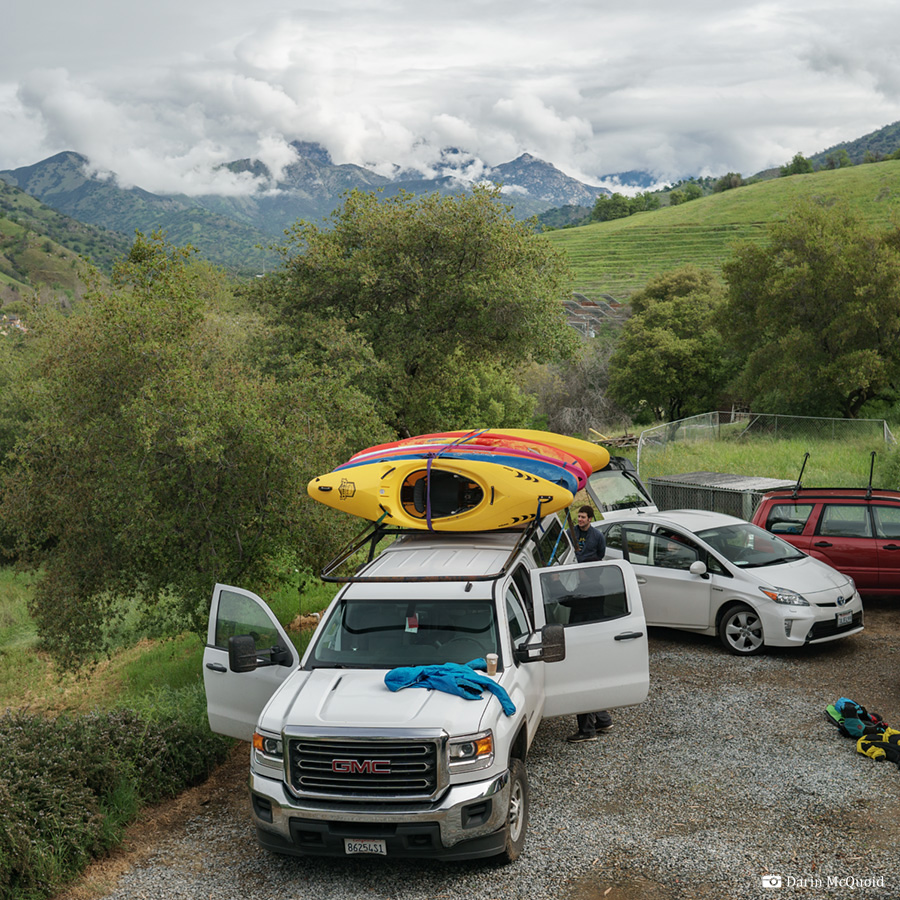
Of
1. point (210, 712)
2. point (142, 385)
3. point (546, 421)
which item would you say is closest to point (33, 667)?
point (142, 385)

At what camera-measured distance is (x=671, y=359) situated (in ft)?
165

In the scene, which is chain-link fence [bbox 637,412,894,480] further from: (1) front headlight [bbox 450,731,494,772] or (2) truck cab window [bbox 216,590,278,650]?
(1) front headlight [bbox 450,731,494,772]

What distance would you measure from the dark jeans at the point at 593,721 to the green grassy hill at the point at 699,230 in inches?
3343

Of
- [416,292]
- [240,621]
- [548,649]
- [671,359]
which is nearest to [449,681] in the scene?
[548,649]

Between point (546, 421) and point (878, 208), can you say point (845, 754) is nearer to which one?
point (546, 421)

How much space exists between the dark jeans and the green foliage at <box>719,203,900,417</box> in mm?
26001

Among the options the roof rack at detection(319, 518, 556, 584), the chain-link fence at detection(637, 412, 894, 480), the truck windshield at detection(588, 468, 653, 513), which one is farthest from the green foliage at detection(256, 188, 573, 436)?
the roof rack at detection(319, 518, 556, 584)

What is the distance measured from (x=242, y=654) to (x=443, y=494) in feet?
9.37

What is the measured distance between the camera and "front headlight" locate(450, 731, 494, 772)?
5.67 m

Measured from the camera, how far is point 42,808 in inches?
247

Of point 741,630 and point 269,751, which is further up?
point 269,751

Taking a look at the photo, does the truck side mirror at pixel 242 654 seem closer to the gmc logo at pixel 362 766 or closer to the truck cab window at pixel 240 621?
the truck cab window at pixel 240 621

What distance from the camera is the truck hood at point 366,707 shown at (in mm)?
5743

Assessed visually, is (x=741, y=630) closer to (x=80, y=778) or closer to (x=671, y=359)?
(x=80, y=778)
